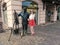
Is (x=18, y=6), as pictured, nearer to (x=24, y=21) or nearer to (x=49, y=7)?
(x=24, y=21)

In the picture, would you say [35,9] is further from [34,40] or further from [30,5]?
[34,40]

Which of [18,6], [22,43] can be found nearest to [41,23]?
[18,6]

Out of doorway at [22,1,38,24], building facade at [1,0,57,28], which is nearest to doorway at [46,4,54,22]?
building facade at [1,0,57,28]

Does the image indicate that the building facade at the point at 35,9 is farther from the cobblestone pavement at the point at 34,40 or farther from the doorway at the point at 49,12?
the cobblestone pavement at the point at 34,40

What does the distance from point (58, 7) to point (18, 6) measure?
9737 millimetres

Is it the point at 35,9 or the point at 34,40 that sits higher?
the point at 35,9

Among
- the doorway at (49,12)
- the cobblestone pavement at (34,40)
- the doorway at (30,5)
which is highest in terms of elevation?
the doorway at (30,5)

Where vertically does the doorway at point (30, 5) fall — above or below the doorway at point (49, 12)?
above

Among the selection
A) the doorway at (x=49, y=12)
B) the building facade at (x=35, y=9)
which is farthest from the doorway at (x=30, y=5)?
the doorway at (x=49, y=12)

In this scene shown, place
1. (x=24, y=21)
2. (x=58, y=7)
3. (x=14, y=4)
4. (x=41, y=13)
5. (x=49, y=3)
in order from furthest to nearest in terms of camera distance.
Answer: (x=58, y=7) → (x=49, y=3) → (x=41, y=13) → (x=14, y=4) → (x=24, y=21)

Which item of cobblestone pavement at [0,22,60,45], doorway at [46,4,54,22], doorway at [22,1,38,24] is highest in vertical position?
doorway at [22,1,38,24]

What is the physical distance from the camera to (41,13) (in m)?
17.9

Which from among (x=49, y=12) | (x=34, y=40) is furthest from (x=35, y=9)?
(x=34, y=40)

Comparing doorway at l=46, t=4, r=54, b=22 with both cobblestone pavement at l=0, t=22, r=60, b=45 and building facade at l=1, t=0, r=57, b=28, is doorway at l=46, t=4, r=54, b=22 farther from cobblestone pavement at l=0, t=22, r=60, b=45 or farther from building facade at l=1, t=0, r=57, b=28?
cobblestone pavement at l=0, t=22, r=60, b=45
